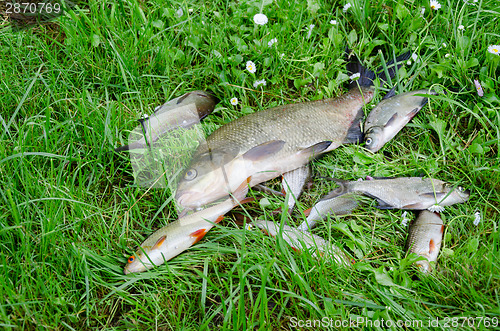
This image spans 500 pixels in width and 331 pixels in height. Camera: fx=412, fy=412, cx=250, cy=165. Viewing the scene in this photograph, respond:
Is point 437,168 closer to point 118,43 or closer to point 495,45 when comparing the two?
point 495,45

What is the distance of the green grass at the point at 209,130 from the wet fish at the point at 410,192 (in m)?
0.10

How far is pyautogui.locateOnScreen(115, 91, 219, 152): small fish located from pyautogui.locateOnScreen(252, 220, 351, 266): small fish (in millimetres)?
1182

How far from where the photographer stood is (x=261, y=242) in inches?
118

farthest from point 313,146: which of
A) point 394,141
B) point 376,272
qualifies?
point 376,272

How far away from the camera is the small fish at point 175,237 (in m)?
2.90

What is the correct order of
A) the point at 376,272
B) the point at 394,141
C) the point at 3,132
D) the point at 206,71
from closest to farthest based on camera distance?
1. the point at 376,272
2. the point at 3,132
3. the point at 394,141
4. the point at 206,71

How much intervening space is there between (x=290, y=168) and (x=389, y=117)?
100cm

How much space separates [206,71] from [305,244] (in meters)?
2.00

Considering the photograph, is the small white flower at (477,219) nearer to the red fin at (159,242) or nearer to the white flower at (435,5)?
the white flower at (435,5)

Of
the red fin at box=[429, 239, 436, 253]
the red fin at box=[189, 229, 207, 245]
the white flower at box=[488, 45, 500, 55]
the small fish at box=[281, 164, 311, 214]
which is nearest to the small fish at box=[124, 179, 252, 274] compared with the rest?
the red fin at box=[189, 229, 207, 245]

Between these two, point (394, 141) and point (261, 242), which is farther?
point (394, 141)

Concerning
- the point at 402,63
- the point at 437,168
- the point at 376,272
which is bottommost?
the point at 376,272

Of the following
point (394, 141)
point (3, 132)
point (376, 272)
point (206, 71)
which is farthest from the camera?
point (206, 71)

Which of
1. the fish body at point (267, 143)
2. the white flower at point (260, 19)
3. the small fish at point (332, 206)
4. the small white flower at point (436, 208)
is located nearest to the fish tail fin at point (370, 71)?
the fish body at point (267, 143)
